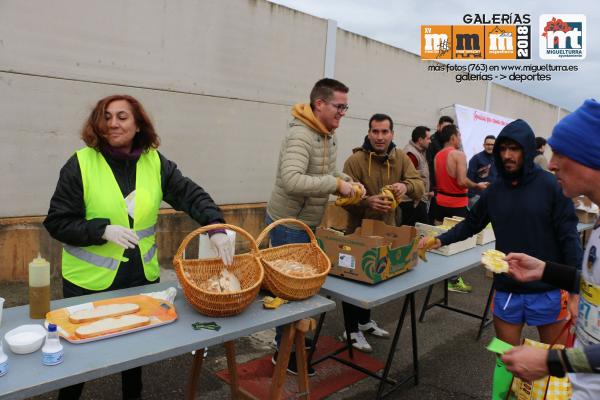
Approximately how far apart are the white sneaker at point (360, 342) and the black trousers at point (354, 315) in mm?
40

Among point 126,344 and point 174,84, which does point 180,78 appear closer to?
point 174,84

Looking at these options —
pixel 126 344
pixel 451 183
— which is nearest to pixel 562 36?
pixel 451 183

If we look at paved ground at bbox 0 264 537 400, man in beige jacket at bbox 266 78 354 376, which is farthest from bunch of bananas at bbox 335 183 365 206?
paved ground at bbox 0 264 537 400

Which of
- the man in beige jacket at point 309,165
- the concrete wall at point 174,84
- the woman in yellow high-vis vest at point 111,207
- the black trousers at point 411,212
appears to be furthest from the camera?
the black trousers at point 411,212

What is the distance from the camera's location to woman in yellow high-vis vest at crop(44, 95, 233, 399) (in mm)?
1961

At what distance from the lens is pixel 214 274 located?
216 centimetres

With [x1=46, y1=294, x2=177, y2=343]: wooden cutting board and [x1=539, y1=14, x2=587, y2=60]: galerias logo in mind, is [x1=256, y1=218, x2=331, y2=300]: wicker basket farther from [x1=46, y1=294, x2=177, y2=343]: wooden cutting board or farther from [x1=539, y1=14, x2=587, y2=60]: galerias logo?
[x1=539, y1=14, x2=587, y2=60]: galerias logo

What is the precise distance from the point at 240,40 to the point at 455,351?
169 inches

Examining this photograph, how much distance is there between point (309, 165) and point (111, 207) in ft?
4.29

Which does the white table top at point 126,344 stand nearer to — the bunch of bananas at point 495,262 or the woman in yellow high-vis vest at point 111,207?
the woman in yellow high-vis vest at point 111,207

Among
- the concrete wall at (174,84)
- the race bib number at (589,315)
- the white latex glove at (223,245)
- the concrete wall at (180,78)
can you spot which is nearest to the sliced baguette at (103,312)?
the white latex glove at (223,245)

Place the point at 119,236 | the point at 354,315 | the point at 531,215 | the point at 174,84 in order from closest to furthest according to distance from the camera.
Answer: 1. the point at 119,236
2. the point at 531,215
3. the point at 354,315
4. the point at 174,84

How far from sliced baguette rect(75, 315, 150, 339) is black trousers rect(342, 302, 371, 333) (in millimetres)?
1961

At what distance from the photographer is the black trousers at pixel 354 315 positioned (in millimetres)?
3486
